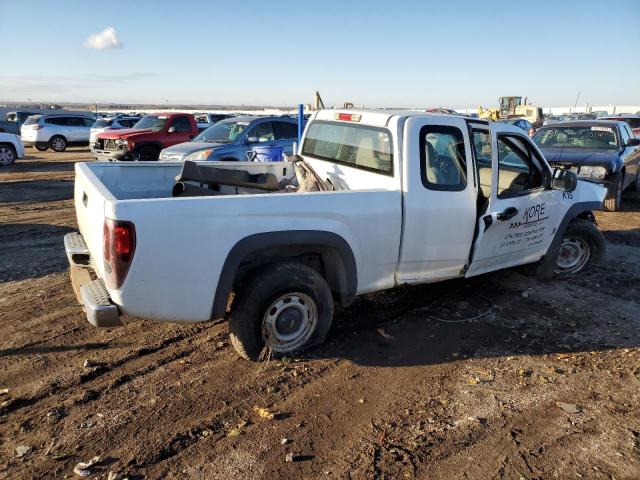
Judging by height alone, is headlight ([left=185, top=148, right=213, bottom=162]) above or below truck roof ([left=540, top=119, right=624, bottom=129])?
below

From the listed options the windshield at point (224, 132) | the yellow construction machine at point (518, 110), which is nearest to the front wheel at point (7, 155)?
the windshield at point (224, 132)

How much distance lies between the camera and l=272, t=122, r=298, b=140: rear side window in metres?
11.6

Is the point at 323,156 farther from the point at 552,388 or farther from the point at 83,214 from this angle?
the point at 552,388

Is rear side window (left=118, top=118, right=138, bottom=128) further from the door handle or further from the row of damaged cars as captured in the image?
the door handle

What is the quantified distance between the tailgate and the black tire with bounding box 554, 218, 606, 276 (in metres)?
5.02

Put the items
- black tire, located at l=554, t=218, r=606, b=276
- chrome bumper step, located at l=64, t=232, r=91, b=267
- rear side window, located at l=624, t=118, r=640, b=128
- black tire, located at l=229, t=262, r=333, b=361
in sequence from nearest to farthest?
black tire, located at l=229, t=262, r=333, b=361
chrome bumper step, located at l=64, t=232, r=91, b=267
black tire, located at l=554, t=218, r=606, b=276
rear side window, located at l=624, t=118, r=640, b=128

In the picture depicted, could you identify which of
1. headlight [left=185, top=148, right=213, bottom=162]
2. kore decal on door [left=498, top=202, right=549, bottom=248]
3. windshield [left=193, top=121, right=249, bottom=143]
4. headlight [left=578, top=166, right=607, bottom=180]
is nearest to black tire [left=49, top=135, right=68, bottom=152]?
windshield [left=193, top=121, right=249, bottom=143]

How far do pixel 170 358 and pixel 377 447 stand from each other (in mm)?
→ 1843

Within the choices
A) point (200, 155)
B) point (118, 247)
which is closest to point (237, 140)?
point (200, 155)

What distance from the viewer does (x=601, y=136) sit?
34.7ft

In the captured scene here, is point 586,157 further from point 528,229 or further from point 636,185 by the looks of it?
point 528,229

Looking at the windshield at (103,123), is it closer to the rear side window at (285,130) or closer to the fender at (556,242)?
the rear side window at (285,130)

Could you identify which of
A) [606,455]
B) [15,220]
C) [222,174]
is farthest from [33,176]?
[606,455]

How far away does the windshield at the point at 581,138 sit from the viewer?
1048 cm
